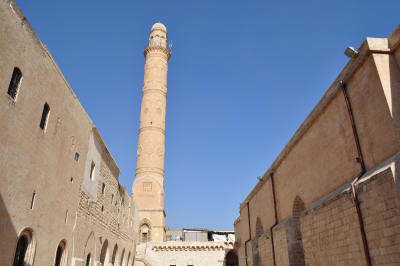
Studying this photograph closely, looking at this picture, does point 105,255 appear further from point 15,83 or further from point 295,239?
point 15,83

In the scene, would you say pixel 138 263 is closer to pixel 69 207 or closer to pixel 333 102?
pixel 69 207

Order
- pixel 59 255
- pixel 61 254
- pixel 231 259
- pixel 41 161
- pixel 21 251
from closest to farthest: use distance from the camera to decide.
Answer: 1. pixel 21 251
2. pixel 41 161
3. pixel 59 255
4. pixel 61 254
5. pixel 231 259

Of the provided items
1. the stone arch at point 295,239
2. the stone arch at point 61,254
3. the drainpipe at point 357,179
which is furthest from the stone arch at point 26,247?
the stone arch at point 295,239

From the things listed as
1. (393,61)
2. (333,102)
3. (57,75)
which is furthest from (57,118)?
(393,61)

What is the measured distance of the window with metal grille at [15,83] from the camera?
6.72 m

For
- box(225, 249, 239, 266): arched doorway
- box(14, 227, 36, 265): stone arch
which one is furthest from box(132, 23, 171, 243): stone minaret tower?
box(14, 227, 36, 265): stone arch

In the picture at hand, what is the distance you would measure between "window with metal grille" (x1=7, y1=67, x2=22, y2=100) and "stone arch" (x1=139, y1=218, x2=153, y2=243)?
793 inches

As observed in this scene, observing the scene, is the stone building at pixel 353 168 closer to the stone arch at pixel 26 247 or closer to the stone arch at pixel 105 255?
the stone arch at pixel 26 247

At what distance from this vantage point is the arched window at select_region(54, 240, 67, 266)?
30.4 ft

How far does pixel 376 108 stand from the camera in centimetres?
600

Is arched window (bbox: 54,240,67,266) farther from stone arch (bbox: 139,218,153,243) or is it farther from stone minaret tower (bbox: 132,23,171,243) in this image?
stone arch (bbox: 139,218,153,243)

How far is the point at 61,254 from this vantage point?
9.49 meters

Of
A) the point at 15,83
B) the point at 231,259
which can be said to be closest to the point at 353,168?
the point at 15,83

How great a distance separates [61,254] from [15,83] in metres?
5.55
